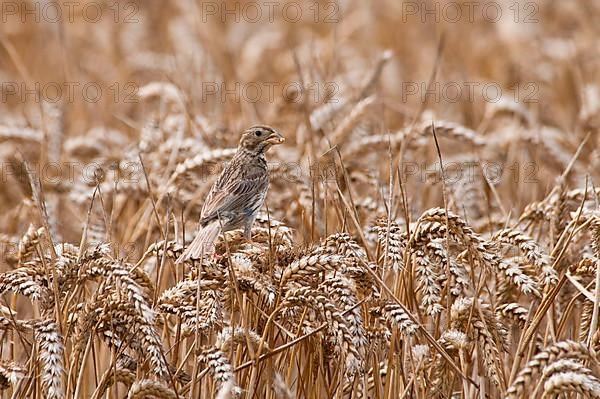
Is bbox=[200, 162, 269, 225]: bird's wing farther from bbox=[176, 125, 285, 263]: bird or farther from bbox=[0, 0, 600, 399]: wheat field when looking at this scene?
bbox=[0, 0, 600, 399]: wheat field

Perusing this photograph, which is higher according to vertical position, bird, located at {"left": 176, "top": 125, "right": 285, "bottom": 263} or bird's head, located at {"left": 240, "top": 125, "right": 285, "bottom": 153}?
bird's head, located at {"left": 240, "top": 125, "right": 285, "bottom": 153}

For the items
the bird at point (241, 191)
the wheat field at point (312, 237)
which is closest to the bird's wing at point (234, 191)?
the bird at point (241, 191)

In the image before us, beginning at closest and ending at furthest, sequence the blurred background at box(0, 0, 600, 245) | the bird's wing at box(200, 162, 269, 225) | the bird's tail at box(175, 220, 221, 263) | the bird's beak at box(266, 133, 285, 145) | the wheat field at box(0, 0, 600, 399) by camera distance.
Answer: the wheat field at box(0, 0, 600, 399)
the bird's tail at box(175, 220, 221, 263)
the bird's wing at box(200, 162, 269, 225)
the bird's beak at box(266, 133, 285, 145)
the blurred background at box(0, 0, 600, 245)

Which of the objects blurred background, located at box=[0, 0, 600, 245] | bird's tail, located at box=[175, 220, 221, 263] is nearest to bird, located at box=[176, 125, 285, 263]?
bird's tail, located at box=[175, 220, 221, 263]

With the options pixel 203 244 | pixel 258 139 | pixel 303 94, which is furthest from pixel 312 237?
pixel 303 94

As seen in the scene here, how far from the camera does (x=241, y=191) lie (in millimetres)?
4316

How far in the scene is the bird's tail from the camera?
3.39m

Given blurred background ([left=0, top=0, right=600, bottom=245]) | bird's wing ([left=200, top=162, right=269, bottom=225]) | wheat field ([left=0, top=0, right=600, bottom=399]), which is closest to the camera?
wheat field ([left=0, top=0, right=600, bottom=399])

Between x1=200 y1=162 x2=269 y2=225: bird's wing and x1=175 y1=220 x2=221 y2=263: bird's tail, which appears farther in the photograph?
x1=200 y1=162 x2=269 y2=225: bird's wing

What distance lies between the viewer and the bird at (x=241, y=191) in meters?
4.00

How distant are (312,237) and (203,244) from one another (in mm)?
398

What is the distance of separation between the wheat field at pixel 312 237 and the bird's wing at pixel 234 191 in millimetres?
127

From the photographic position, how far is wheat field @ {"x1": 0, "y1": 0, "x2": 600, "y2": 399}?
9.90ft

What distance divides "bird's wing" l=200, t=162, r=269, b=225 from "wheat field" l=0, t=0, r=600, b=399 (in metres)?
0.13
